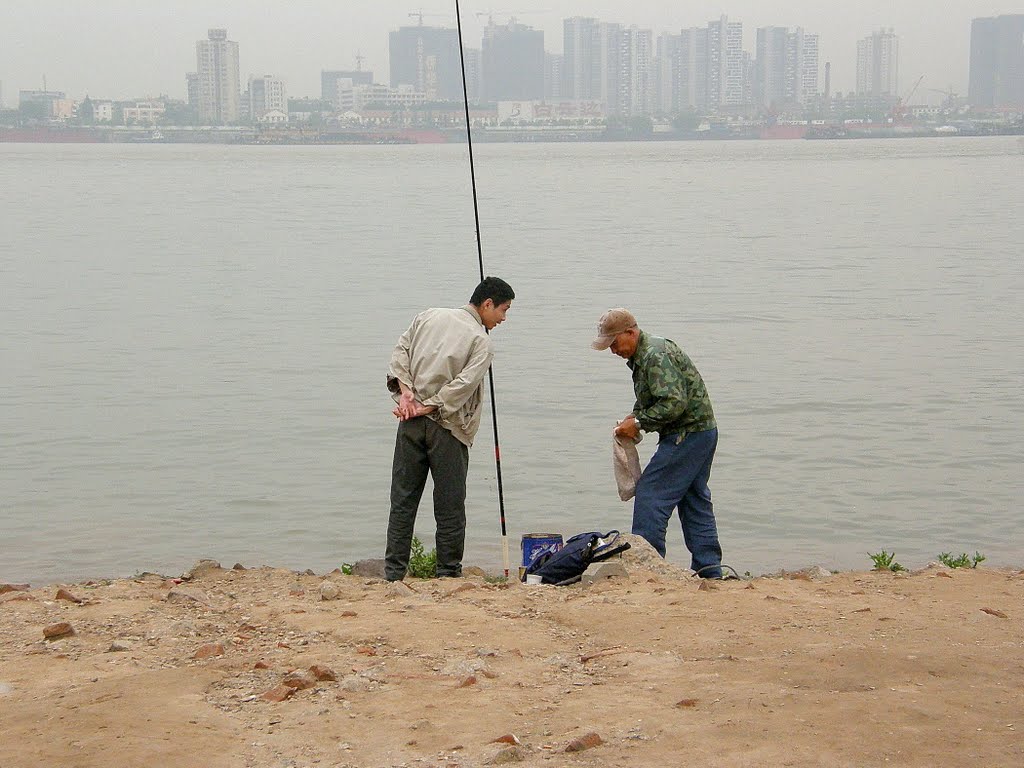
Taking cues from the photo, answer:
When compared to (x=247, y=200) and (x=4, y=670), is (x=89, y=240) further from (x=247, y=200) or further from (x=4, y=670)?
(x=4, y=670)

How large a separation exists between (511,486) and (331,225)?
39.5 m

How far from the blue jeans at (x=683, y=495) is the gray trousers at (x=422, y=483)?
0.97 meters

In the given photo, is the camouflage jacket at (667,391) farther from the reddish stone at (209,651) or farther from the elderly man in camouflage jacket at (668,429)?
the reddish stone at (209,651)

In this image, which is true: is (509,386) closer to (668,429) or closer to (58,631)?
(668,429)

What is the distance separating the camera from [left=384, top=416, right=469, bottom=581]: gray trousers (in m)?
7.51

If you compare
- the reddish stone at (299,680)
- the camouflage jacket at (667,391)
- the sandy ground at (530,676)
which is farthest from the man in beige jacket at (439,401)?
the reddish stone at (299,680)

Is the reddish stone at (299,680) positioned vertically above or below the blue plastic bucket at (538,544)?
above

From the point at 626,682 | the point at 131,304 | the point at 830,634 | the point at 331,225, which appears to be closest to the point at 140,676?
the point at 626,682

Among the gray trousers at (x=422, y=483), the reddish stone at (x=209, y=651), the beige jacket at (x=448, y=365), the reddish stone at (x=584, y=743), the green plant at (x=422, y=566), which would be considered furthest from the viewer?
the green plant at (x=422, y=566)

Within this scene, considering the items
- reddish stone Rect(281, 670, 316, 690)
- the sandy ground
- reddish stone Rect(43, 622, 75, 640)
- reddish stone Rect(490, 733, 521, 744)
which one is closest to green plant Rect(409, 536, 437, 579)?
the sandy ground

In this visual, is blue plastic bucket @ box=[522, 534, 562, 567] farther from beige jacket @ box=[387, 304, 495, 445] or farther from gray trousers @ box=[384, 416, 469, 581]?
beige jacket @ box=[387, 304, 495, 445]

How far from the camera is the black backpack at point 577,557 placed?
24.2ft

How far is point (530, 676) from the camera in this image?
17.9ft

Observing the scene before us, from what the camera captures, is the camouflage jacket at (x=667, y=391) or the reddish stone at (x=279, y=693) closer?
the reddish stone at (x=279, y=693)
